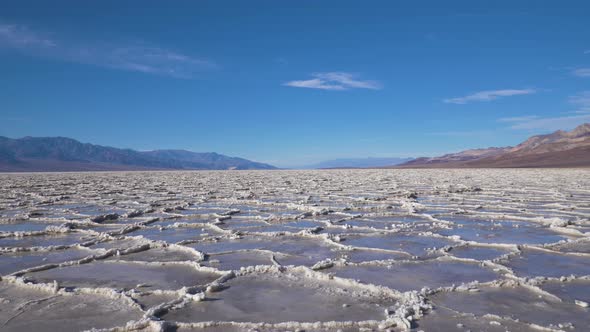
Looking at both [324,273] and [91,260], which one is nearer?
[324,273]

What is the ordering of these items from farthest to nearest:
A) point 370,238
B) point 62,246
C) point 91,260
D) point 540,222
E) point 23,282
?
point 540,222, point 370,238, point 62,246, point 91,260, point 23,282

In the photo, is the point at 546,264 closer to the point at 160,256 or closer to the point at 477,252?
the point at 477,252

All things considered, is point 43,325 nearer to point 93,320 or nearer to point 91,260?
point 93,320

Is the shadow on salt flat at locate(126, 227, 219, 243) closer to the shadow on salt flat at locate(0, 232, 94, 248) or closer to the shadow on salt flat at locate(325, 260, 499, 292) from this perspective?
the shadow on salt flat at locate(0, 232, 94, 248)

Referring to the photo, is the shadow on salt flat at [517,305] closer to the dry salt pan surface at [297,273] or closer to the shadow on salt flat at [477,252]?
the dry salt pan surface at [297,273]

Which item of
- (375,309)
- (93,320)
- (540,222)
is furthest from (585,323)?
(540,222)

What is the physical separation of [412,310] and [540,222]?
3.70m

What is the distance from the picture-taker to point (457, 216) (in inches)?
219

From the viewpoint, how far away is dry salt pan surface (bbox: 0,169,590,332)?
2028 mm

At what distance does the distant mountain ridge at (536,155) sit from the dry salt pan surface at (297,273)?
34492 mm

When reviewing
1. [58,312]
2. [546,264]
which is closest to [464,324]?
[546,264]

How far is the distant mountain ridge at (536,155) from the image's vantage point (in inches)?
1590

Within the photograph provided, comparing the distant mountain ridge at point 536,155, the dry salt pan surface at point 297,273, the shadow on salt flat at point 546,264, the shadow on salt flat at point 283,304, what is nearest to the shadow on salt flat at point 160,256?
the dry salt pan surface at point 297,273

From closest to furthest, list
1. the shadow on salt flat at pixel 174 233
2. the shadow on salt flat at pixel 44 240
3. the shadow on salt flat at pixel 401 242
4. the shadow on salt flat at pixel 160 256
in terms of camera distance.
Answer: the shadow on salt flat at pixel 160 256 → the shadow on salt flat at pixel 401 242 → the shadow on salt flat at pixel 44 240 → the shadow on salt flat at pixel 174 233
